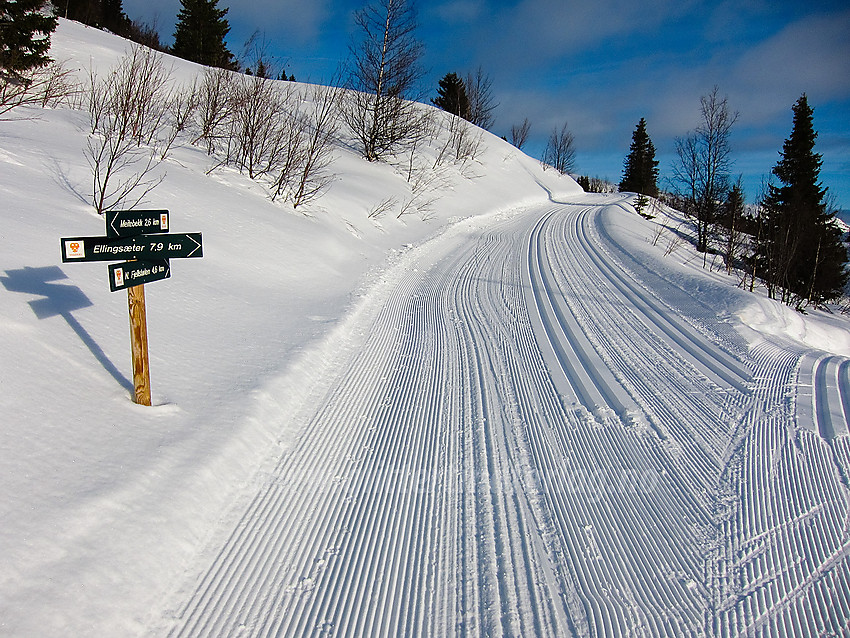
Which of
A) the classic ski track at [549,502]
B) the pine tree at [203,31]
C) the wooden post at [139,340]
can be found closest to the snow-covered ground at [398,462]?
the classic ski track at [549,502]

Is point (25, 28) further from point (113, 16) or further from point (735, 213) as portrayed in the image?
point (113, 16)

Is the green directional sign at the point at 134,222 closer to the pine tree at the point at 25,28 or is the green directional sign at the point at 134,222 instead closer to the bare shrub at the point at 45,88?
the bare shrub at the point at 45,88

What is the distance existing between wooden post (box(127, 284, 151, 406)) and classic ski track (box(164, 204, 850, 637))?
1.51 m

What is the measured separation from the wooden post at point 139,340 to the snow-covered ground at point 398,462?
20 centimetres

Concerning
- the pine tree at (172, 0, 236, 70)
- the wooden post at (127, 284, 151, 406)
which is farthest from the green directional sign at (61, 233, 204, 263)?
the pine tree at (172, 0, 236, 70)

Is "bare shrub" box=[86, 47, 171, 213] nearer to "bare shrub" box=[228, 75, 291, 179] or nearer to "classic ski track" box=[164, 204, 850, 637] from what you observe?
"bare shrub" box=[228, 75, 291, 179]

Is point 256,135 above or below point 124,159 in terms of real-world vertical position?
above

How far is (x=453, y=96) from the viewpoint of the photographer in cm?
→ 4631

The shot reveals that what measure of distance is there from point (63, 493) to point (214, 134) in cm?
1660

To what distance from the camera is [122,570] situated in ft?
8.72

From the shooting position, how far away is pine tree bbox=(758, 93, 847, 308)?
1662 cm

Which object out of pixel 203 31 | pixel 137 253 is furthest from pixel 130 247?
pixel 203 31

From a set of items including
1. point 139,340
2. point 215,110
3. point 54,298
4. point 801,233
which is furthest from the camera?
point 801,233

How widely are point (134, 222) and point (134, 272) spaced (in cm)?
43
